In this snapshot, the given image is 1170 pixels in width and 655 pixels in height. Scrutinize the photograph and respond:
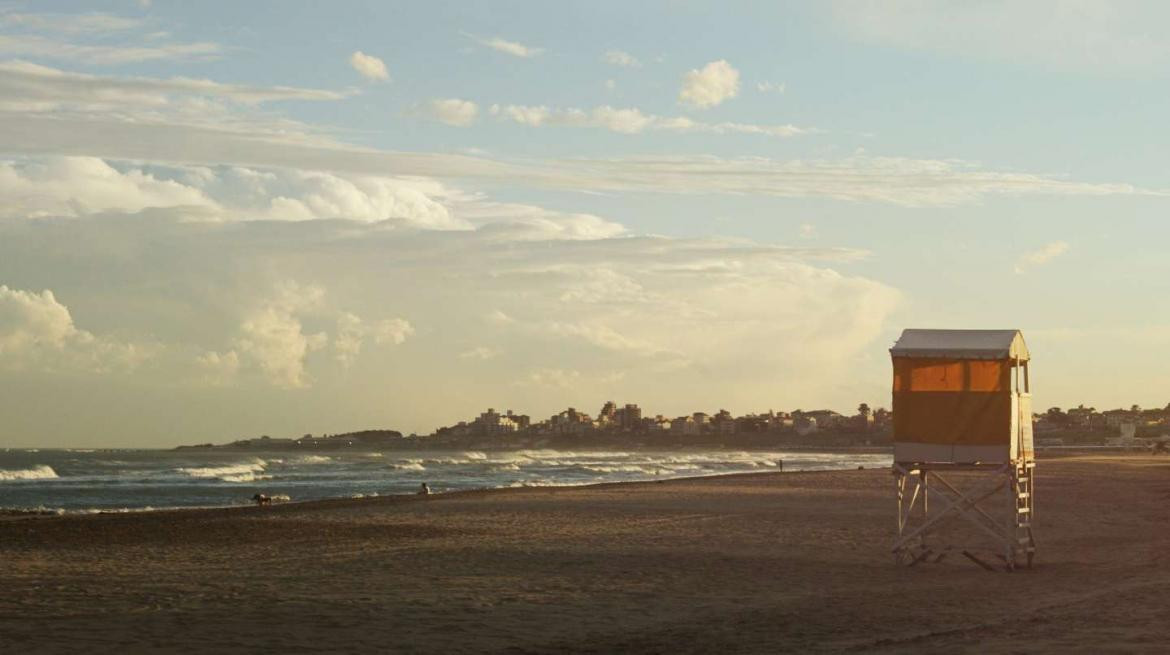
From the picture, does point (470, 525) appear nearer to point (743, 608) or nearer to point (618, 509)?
point (618, 509)

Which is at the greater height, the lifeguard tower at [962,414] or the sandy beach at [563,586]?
the lifeguard tower at [962,414]

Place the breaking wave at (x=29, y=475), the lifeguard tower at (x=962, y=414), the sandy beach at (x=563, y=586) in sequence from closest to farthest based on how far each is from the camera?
the sandy beach at (x=563, y=586)
the lifeguard tower at (x=962, y=414)
the breaking wave at (x=29, y=475)

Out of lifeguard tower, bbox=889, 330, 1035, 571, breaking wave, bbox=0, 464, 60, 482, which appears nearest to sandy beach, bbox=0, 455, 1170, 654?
lifeguard tower, bbox=889, 330, 1035, 571

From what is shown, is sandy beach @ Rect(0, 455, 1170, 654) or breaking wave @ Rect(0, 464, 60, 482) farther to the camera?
breaking wave @ Rect(0, 464, 60, 482)

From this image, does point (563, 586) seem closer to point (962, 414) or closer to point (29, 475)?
point (962, 414)

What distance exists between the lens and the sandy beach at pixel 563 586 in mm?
13930

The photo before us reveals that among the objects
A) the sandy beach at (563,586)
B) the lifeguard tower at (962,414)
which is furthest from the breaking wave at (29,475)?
the lifeguard tower at (962,414)

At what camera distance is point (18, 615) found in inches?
611

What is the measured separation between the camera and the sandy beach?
13930mm

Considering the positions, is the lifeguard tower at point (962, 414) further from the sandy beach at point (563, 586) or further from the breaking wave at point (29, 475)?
the breaking wave at point (29, 475)

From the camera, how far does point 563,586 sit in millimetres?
18578

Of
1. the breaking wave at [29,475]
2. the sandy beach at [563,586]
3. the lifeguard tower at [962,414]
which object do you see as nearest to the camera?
the sandy beach at [563,586]

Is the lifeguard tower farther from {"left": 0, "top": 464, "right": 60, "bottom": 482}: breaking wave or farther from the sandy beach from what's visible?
{"left": 0, "top": 464, "right": 60, "bottom": 482}: breaking wave

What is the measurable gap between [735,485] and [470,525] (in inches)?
1006
